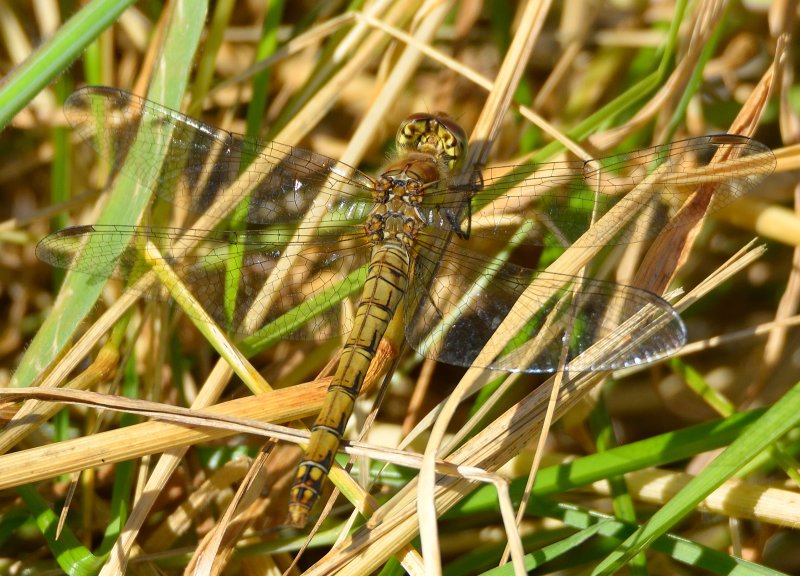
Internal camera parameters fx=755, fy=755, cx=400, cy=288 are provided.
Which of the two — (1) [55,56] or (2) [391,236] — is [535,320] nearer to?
(2) [391,236]

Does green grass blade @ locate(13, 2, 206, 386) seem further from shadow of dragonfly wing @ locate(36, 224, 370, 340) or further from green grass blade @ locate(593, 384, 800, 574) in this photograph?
green grass blade @ locate(593, 384, 800, 574)

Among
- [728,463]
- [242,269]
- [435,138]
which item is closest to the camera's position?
[728,463]

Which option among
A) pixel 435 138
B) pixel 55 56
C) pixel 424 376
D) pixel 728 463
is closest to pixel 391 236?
pixel 435 138

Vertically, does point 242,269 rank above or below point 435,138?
below

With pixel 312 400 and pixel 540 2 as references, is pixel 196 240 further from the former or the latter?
pixel 540 2

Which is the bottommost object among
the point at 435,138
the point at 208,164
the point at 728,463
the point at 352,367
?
the point at 728,463

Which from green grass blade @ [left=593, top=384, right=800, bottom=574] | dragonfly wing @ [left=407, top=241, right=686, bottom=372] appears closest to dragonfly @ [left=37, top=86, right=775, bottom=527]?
dragonfly wing @ [left=407, top=241, right=686, bottom=372]

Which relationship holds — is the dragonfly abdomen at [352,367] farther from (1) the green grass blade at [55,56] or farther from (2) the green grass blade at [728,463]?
(1) the green grass blade at [55,56]
